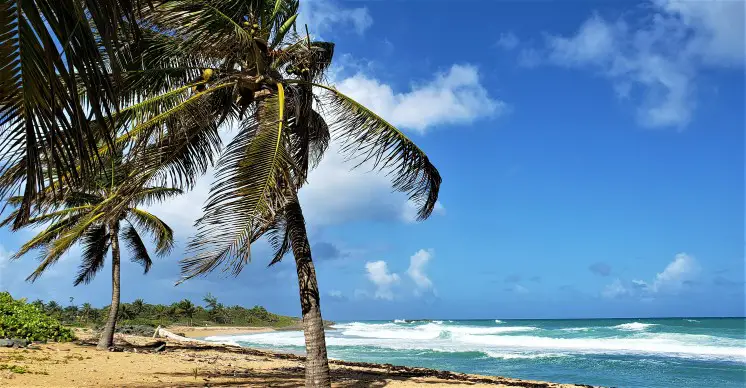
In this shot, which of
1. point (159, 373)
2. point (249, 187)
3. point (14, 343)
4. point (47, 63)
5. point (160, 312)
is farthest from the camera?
point (160, 312)

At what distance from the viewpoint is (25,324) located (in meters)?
16.5

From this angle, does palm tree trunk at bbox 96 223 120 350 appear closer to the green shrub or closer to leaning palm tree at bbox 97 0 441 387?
the green shrub

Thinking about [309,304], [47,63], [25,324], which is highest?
[47,63]

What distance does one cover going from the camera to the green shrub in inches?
637

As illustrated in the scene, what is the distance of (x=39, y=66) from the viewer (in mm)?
3150

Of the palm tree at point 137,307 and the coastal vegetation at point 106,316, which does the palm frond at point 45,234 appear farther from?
the palm tree at point 137,307

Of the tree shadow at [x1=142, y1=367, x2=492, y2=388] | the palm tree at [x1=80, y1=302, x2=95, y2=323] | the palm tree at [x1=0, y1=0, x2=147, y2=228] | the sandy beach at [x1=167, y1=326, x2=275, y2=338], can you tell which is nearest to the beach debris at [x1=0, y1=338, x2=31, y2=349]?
the tree shadow at [x1=142, y1=367, x2=492, y2=388]

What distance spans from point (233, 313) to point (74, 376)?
2418 inches

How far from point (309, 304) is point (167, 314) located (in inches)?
2175

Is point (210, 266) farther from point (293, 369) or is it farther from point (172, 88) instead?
point (293, 369)

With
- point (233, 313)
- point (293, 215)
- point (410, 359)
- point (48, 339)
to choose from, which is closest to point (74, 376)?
point (293, 215)

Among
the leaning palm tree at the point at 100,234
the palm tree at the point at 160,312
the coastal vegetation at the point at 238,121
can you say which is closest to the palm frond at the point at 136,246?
the leaning palm tree at the point at 100,234

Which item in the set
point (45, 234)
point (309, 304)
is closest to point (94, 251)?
point (45, 234)

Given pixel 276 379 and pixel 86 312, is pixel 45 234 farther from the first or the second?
pixel 86 312
